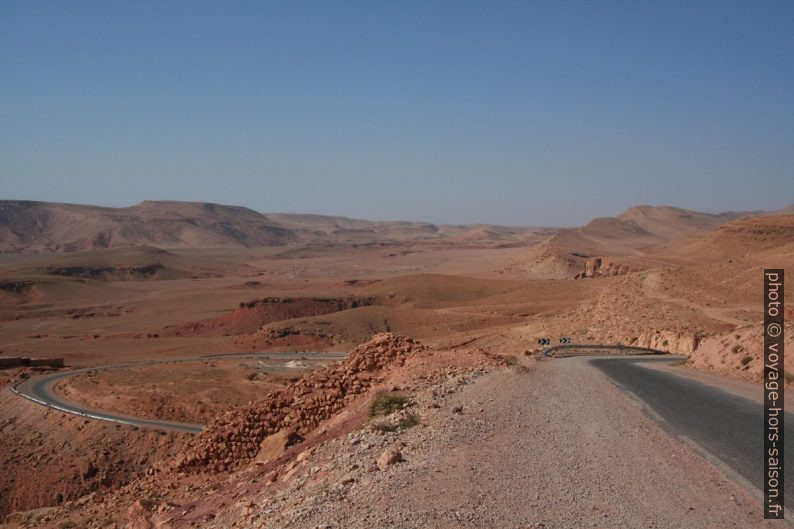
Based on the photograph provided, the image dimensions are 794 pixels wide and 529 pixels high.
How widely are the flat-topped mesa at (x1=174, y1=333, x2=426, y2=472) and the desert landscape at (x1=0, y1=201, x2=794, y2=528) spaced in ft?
0.14

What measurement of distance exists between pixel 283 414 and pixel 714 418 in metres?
8.22

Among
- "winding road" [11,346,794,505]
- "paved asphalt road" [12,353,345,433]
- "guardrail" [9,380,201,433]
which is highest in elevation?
"winding road" [11,346,794,505]

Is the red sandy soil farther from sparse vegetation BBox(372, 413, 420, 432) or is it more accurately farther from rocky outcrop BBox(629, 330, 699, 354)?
sparse vegetation BBox(372, 413, 420, 432)

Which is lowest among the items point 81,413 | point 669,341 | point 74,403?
point 74,403

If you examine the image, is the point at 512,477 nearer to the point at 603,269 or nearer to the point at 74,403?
the point at 74,403

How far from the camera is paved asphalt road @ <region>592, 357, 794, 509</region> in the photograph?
8.63 metres

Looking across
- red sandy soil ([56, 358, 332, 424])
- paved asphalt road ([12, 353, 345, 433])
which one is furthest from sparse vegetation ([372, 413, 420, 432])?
red sandy soil ([56, 358, 332, 424])

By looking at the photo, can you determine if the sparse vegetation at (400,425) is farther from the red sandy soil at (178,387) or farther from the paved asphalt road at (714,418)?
the red sandy soil at (178,387)

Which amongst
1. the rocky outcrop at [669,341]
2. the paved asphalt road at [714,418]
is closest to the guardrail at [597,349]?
the rocky outcrop at [669,341]

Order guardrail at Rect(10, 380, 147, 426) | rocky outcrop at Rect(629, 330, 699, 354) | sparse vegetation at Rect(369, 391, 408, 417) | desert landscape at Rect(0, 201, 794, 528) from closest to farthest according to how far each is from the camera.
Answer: desert landscape at Rect(0, 201, 794, 528)
sparse vegetation at Rect(369, 391, 408, 417)
rocky outcrop at Rect(629, 330, 699, 354)
guardrail at Rect(10, 380, 147, 426)

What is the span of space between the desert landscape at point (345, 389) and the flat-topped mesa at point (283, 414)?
0.04 m

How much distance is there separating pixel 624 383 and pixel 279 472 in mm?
7872

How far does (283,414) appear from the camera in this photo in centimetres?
1430

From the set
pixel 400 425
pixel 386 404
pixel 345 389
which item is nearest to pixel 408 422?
pixel 400 425
